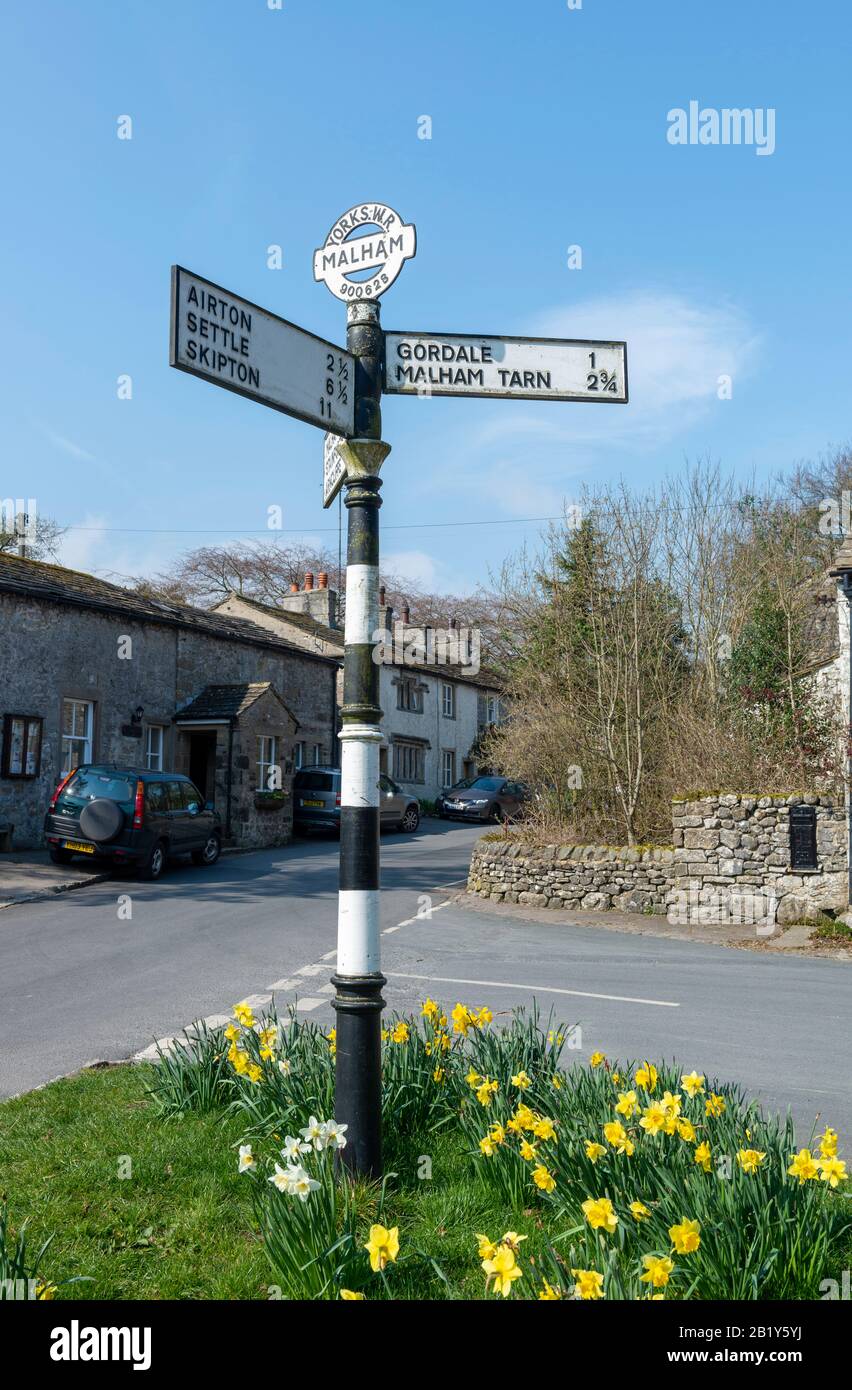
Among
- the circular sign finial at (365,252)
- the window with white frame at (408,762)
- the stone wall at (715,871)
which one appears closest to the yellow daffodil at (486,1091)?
the circular sign finial at (365,252)

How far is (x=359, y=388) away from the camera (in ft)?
13.9

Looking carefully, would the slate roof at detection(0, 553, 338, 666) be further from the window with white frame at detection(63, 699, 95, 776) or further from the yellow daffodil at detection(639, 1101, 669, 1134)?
the yellow daffodil at detection(639, 1101, 669, 1134)

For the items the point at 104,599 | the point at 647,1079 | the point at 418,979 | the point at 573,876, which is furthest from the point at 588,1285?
the point at 104,599

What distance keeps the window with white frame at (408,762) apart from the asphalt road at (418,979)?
2563 centimetres

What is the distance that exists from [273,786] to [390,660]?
15.3m

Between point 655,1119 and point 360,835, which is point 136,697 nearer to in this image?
point 360,835

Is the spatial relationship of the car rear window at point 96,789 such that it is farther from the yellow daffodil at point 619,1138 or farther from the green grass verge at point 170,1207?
the yellow daffodil at point 619,1138

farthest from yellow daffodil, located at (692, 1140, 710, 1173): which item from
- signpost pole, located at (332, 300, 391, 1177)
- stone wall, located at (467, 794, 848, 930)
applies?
stone wall, located at (467, 794, 848, 930)

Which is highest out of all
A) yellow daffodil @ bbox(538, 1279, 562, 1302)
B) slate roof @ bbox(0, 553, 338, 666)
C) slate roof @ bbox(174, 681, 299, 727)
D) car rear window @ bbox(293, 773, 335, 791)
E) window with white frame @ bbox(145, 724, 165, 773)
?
slate roof @ bbox(0, 553, 338, 666)

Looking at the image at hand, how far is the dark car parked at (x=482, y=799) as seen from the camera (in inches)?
1451

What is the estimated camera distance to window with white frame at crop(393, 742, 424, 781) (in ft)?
142

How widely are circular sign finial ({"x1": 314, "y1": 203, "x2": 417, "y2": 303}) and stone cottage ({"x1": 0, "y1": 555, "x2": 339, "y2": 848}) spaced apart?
18122 millimetres
